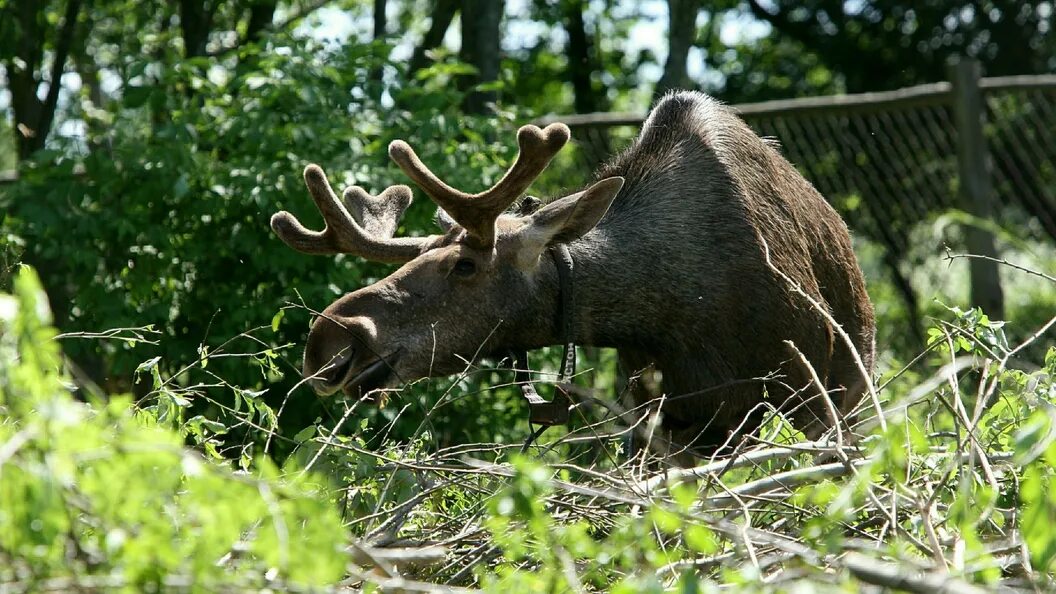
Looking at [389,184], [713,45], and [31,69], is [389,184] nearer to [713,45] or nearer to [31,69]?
[31,69]

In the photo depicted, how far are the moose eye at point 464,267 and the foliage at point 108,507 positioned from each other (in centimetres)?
286

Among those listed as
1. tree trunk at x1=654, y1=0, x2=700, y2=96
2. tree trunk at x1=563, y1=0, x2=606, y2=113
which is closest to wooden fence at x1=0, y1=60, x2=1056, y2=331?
tree trunk at x1=654, y1=0, x2=700, y2=96

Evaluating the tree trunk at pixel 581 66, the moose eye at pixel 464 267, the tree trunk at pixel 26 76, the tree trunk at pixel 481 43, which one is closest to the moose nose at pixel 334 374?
the moose eye at pixel 464 267

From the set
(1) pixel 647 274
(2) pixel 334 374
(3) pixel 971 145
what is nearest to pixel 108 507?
(2) pixel 334 374

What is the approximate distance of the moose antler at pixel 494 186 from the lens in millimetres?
4828

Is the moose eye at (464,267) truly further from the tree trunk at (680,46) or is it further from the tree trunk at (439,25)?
the tree trunk at (439,25)

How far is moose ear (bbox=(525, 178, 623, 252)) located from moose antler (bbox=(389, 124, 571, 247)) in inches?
7.7

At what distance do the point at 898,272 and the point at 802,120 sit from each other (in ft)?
4.09

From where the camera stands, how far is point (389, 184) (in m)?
6.21

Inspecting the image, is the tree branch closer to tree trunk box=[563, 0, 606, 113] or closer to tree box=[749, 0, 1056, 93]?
tree trunk box=[563, 0, 606, 113]

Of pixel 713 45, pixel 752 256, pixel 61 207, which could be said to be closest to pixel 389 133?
pixel 61 207

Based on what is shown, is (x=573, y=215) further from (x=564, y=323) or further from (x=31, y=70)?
(x=31, y=70)

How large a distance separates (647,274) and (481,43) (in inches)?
133

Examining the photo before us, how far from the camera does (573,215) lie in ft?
16.8
